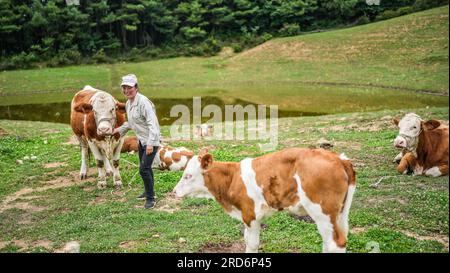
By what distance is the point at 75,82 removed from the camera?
124 feet

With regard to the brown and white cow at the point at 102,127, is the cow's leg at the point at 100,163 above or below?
below

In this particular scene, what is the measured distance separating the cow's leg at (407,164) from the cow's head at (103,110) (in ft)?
19.5

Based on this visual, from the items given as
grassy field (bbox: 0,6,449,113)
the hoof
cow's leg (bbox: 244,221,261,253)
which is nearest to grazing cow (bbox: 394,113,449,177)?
cow's leg (bbox: 244,221,261,253)

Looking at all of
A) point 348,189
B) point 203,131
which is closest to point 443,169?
point 348,189

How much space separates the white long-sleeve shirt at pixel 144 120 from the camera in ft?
25.2

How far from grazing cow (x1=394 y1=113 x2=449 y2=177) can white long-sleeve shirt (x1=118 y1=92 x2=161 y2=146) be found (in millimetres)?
4480

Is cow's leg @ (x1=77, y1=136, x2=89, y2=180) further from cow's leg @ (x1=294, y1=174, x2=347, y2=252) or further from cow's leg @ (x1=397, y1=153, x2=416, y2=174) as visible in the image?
cow's leg @ (x1=294, y1=174, x2=347, y2=252)

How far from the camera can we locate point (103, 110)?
9.05 meters

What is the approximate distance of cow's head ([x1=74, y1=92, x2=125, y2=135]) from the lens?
29.0 ft

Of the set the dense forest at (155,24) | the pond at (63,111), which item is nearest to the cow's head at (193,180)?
the pond at (63,111)

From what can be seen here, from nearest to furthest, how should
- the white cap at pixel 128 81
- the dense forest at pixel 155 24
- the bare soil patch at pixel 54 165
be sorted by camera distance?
the white cap at pixel 128 81
the bare soil patch at pixel 54 165
the dense forest at pixel 155 24

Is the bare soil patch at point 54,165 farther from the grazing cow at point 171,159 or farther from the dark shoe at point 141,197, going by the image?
the dark shoe at point 141,197

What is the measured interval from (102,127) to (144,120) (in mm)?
1364
